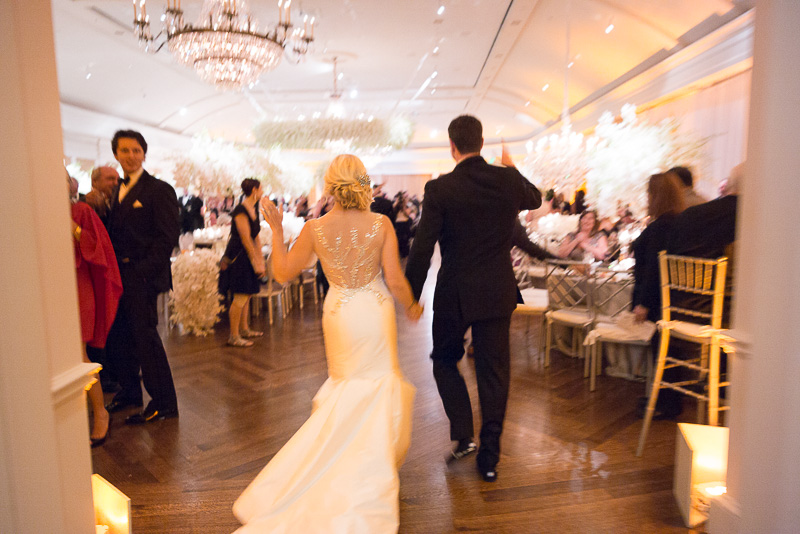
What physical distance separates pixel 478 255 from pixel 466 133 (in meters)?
0.61

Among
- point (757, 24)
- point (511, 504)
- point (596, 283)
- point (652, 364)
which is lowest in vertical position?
point (511, 504)

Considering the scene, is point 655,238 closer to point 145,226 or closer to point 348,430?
point 348,430

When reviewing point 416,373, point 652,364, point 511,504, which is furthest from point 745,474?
point 416,373

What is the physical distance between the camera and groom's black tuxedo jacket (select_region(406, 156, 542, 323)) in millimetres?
2639

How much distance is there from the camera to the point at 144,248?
133 inches

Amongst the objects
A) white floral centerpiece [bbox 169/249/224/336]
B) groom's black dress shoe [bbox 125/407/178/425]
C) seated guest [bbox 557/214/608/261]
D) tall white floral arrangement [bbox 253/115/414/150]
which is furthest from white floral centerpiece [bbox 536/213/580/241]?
tall white floral arrangement [bbox 253/115/414/150]

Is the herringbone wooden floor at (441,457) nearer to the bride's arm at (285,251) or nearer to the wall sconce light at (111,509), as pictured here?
the wall sconce light at (111,509)

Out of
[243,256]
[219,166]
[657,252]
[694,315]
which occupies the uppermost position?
[219,166]

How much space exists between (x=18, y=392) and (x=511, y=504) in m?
2.02

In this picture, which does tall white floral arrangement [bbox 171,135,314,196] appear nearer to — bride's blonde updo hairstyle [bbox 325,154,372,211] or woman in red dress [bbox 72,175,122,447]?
woman in red dress [bbox 72,175,122,447]

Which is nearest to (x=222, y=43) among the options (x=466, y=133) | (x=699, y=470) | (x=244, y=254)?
(x=244, y=254)

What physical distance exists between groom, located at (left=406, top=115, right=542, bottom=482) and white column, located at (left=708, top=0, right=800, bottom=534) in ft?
3.38

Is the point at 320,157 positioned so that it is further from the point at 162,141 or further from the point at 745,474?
the point at 745,474

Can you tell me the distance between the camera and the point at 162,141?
1513 centimetres
